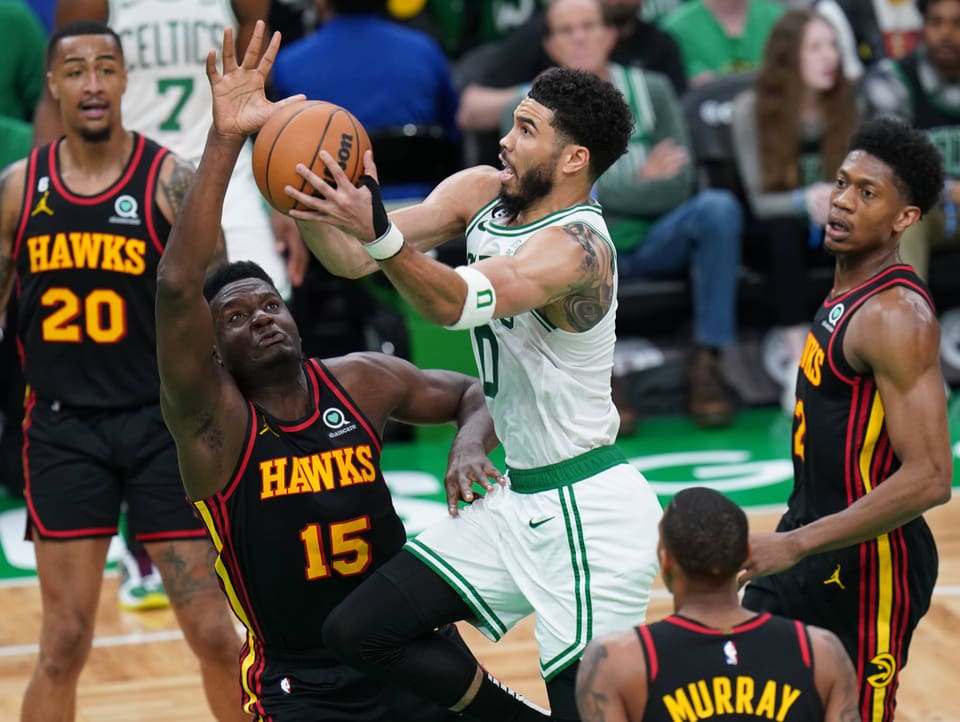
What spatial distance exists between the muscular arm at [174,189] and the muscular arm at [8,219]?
47 centimetres

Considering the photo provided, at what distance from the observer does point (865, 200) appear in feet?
15.1

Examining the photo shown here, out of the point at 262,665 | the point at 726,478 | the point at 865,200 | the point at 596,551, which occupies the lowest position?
the point at 726,478

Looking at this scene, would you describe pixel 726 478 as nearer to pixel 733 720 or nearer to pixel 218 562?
pixel 218 562

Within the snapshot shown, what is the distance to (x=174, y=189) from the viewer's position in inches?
220

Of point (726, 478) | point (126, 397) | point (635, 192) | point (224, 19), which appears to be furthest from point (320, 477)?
point (635, 192)

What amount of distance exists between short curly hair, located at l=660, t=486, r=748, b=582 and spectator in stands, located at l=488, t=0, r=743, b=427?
566 cm

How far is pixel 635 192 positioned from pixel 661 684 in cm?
611

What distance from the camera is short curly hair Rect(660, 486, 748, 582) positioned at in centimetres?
341

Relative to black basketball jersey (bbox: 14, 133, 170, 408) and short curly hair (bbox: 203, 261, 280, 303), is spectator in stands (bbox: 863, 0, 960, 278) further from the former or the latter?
short curly hair (bbox: 203, 261, 280, 303)

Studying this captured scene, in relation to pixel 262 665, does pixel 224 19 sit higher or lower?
higher

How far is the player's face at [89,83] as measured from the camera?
18.4 ft

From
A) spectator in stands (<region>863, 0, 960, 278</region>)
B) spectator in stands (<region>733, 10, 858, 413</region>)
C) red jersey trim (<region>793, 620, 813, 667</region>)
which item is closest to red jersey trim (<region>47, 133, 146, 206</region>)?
red jersey trim (<region>793, 620, 813, 667</region>)

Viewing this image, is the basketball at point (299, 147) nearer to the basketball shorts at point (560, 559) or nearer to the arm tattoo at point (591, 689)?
the basketball shorts at point (560, 559)

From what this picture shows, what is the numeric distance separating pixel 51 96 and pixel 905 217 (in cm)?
365
